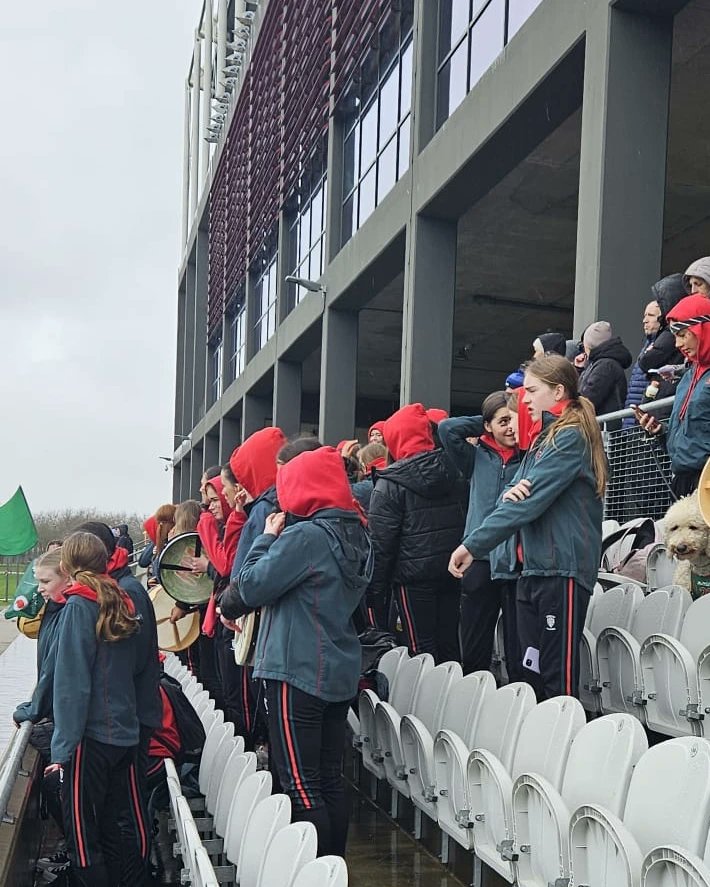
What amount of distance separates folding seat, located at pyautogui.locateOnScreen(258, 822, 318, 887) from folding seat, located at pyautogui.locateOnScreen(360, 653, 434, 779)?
1.78 meters

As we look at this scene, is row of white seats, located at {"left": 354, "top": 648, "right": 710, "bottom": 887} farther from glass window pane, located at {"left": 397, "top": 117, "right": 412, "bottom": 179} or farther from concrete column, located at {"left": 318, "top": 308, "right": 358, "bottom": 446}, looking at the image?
concrete column, located at {"left": 318, "top": 308, "right": 358, "bottom": 446}

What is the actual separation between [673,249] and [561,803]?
47.7ft

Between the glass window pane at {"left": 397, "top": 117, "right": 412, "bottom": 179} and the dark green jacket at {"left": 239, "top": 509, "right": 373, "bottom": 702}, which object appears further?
the glass window pane at {"left": 397, "top": 117, "right": 412, "bottom": 179}

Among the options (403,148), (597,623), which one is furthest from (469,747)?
(403,148)

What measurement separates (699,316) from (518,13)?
20.7ft

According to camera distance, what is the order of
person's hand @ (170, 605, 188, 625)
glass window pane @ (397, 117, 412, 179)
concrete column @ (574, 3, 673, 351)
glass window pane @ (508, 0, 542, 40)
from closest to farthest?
person's hand @ (170, 605, 188, 625), concrete column @ (574, 3, 673, 351), glass window pane @ (508, 0, 542, 40), glass window pane @ (397, 117, 412, 179)

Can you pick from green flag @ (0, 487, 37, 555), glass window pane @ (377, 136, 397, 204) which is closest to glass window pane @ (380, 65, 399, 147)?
glass window pane @ (377, 136, 397, 204)

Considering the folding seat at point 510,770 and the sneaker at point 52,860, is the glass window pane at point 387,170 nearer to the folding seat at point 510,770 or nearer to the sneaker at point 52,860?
the sneaker at point 52,860

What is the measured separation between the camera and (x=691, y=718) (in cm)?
388

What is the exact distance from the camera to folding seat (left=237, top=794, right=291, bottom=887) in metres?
3.21

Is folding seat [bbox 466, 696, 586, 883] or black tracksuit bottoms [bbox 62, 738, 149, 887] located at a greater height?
folding seat [bbox 466, 696, 586, 883]

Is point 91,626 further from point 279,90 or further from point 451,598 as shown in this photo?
point 279,90

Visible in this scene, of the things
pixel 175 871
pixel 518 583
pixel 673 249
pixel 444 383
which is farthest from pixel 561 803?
pixel 673 249

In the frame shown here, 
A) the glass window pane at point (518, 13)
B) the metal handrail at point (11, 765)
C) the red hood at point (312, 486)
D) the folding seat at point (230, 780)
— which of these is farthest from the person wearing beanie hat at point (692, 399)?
the glass window pane at point (518, 13)
